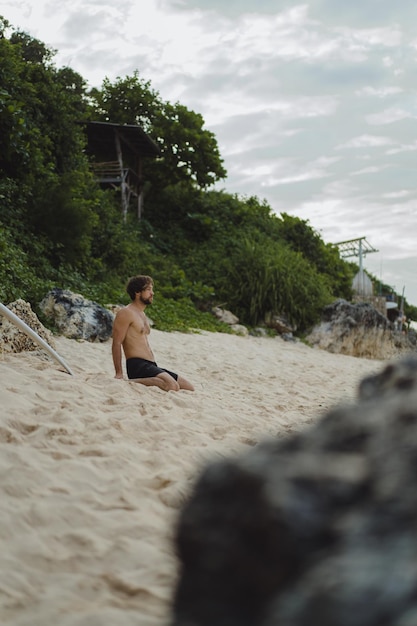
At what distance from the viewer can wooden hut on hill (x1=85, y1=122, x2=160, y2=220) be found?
72.2ft

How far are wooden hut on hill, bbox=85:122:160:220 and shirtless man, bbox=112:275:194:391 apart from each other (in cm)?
1557

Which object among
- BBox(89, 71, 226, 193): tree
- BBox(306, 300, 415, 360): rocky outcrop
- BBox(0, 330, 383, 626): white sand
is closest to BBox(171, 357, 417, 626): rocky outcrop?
BBox(0, 330, 383, 626): white sand

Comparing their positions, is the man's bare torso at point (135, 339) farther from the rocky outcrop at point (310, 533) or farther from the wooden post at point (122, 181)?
the wooden post at point (122, 181)

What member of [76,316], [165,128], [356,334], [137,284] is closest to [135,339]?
[137,284]

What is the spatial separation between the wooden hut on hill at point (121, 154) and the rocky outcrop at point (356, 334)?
9.57 meters

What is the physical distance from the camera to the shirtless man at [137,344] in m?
6.10

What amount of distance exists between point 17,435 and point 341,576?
2854 mm

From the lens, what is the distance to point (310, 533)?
1.00m

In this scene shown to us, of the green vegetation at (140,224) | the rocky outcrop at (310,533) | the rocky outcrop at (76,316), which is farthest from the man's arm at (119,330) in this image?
the rocky outcrop at (310,533)

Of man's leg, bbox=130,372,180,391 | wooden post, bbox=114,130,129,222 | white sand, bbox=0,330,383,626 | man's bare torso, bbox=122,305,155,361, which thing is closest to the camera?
white sand, bbox=0,330,383,626

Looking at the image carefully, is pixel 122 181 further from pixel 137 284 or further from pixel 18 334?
pixel 137 284

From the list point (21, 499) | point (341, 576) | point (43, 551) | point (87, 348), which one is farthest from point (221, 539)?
point (87, 348)

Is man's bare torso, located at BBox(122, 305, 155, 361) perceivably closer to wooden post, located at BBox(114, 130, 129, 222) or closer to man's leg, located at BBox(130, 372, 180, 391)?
man's leg, located at BBox(130, 372, 180, 391)

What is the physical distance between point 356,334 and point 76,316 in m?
8.13
